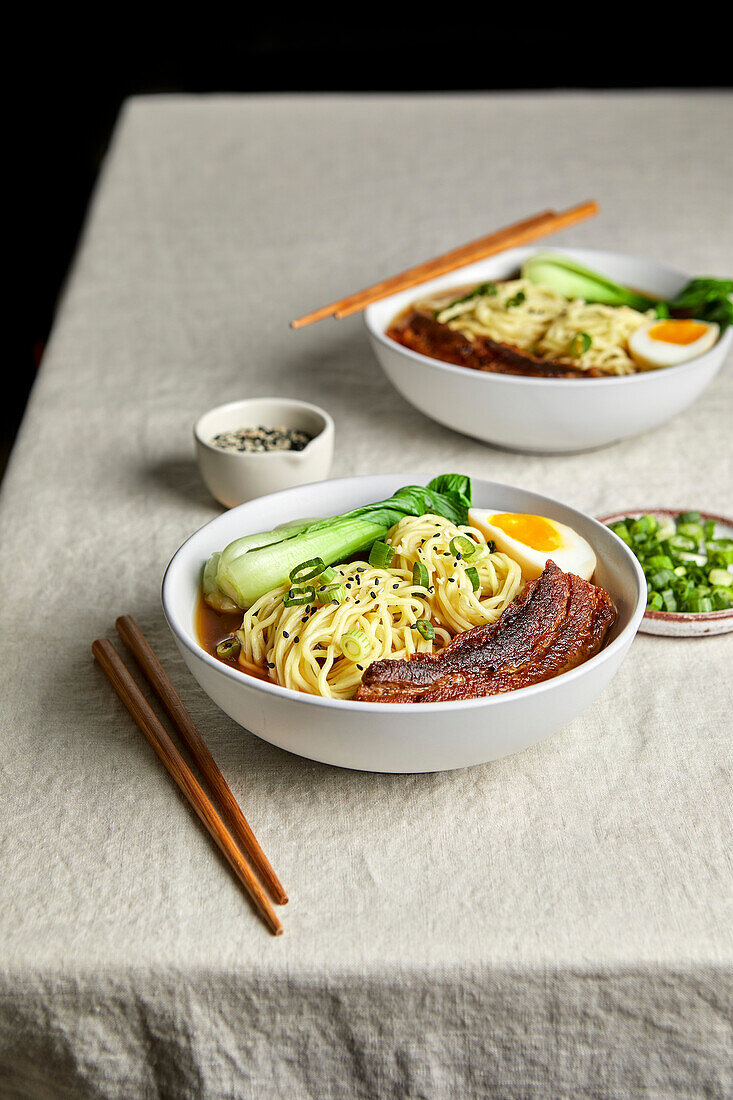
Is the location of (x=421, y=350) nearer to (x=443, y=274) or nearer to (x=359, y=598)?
(x=443, y=274)

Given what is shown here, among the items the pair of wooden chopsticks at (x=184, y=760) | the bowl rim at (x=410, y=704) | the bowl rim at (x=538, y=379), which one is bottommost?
the pair of wooden chopsticks at (x=184, y=760)

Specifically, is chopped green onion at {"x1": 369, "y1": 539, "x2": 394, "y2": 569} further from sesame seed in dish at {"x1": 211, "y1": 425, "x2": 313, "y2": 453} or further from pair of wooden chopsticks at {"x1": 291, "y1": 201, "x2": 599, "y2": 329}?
pair of wooden chopsticks at {"x1": 291, "y1": 201, "x2": 599, "y2": 329}

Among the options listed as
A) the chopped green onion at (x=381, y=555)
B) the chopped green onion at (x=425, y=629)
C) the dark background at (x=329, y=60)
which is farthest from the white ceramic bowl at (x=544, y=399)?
the dark background at (x=329, y=60)

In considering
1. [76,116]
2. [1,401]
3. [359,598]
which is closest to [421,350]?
[359,598]

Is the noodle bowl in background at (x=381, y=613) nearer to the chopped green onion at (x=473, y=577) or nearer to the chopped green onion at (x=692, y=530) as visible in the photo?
the chopped green onion at (x=473, y=577)

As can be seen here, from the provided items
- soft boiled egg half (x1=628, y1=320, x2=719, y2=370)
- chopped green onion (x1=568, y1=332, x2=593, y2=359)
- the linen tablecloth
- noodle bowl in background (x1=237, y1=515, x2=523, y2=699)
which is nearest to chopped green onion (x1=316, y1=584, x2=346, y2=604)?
noodle bowl in background (x1=237, y1=515, x2=523, y2=699)
